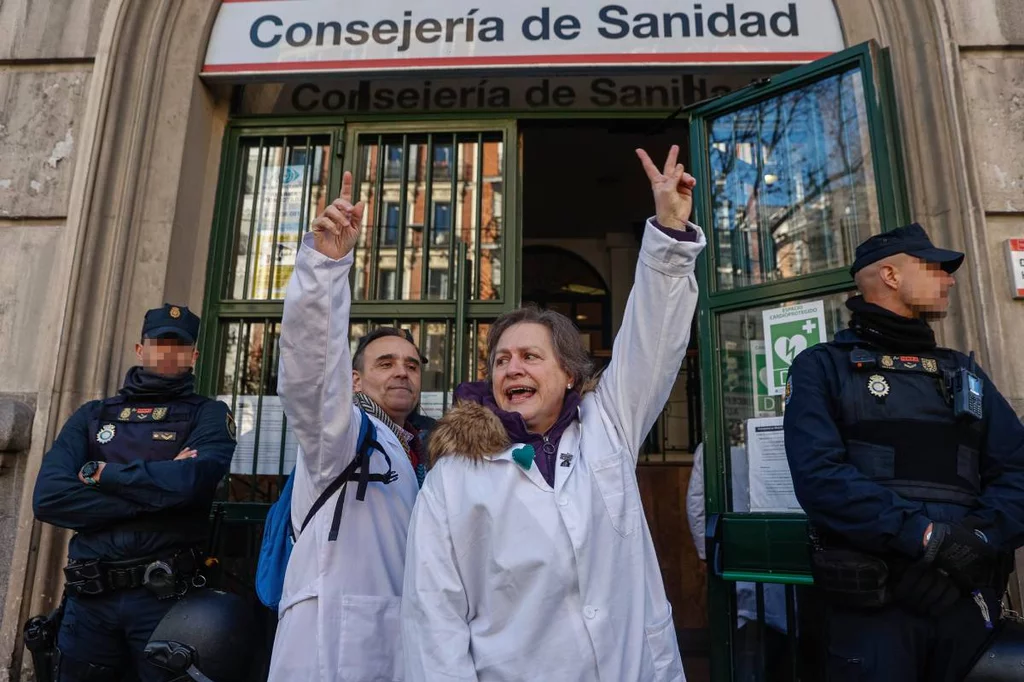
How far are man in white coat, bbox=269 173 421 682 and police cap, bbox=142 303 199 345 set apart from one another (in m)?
1.15

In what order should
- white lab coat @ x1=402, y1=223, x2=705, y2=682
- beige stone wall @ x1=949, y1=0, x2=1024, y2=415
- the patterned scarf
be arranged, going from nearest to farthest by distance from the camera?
white lab coat @ x1=402, y1=223, x2=705, y2=682 → the patterned scarf → beige stone wall @ x1=949, y1=0, x2=1024, y2=415

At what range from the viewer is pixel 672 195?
2.01 meters

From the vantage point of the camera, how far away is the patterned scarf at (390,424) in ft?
8.75

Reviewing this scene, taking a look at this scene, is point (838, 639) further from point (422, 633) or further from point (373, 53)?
point (373, 53)

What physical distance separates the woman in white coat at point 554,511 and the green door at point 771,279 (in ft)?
5.79

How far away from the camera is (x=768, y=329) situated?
3.85m

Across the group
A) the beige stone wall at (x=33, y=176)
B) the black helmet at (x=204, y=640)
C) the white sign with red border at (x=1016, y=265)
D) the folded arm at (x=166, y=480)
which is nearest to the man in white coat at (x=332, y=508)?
the black helmet at (x=204, y=640)

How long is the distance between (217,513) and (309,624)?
66.4 inches

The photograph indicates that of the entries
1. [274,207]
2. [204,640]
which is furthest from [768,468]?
[274,207]

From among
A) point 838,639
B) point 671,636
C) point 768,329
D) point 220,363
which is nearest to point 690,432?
point 768,329

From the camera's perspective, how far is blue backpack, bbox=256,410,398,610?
227 cm

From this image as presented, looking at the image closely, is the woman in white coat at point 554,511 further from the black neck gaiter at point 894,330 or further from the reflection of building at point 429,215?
the reflection of building at point 429,215

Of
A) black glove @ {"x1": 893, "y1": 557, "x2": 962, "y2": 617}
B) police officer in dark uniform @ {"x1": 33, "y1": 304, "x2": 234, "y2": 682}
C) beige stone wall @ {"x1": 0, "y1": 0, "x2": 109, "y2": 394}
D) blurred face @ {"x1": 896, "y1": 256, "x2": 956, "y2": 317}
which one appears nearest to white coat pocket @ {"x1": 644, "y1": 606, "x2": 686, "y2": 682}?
black glove @ {"x1": 893, "y1": 557, "x2": 962, "y2": 617}

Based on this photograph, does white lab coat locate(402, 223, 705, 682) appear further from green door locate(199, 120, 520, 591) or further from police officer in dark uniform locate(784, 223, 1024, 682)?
green door locate(199, 120, 520, 591)
